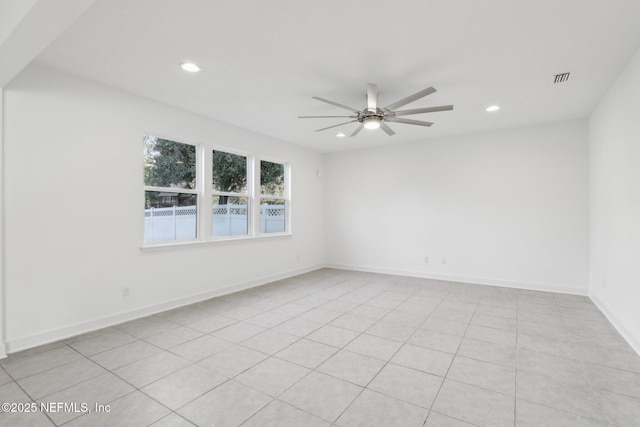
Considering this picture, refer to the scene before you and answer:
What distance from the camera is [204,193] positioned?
4.49 m

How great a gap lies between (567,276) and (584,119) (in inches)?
93.3

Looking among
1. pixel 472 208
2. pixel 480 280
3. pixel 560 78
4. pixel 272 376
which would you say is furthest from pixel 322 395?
pixel 472 208

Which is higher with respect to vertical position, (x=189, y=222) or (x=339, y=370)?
(x=189, y=222)

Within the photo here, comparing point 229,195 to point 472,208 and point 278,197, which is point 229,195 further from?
point 472,208

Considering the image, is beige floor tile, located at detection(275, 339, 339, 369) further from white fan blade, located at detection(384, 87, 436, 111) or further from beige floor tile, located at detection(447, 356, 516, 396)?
white fan blade, located at detection(384, 87, 436, 111)

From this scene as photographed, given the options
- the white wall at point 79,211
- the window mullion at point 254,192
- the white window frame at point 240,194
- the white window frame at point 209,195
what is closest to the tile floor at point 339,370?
the white wall at point 79,211

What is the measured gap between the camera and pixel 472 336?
3.15 metres

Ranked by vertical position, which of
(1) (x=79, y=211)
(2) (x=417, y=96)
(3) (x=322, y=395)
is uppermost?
(2) (x=417, y=96)

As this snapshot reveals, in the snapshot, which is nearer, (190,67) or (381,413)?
(381,413)

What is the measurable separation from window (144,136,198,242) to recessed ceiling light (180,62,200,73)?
133 cm

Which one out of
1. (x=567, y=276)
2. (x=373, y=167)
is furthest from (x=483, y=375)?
(x=373, y=167)

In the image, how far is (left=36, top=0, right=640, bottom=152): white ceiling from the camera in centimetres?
215

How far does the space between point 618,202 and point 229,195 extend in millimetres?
4877

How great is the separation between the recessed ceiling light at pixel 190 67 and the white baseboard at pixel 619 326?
4724 millimetres
